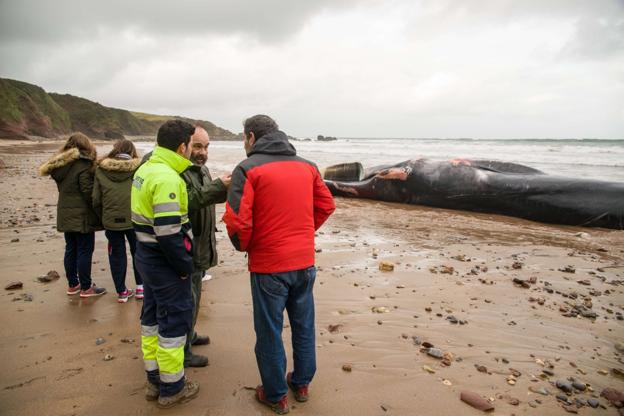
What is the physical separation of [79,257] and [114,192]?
0.98m

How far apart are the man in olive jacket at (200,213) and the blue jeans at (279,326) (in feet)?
2.30

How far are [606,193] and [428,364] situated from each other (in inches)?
341

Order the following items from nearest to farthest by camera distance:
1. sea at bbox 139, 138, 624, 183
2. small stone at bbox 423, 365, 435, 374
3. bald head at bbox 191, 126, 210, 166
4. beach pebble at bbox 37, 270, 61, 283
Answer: small stone at bbox 423, 365, 435, 374 < bald head at bbox 191, 126, 210, 166 < beach pebble at bbox 37, 270, 61, 283 < sea at bbox 139, 138, 624, 183

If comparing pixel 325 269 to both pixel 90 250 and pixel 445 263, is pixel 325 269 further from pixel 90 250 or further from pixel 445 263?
pixel 90 250

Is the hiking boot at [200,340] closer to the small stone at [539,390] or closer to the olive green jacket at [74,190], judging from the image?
the olive green jacket at [74,190]

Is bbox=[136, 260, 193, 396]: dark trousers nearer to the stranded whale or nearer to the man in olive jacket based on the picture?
the man in olive jacket

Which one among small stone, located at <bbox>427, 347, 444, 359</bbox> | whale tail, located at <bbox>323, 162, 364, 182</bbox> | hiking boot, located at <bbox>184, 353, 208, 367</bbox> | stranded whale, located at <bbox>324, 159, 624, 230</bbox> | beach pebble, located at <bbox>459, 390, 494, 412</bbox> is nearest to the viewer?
beach pebble, located at <bbox>459, 390, 494, 412</bbox>

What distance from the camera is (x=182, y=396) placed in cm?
295

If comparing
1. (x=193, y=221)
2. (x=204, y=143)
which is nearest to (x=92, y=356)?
(x=193, y=221)

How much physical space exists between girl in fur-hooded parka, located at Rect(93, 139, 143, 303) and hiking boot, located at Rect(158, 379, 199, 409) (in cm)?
211

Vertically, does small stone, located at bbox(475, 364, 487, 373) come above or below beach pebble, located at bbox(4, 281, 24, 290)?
below

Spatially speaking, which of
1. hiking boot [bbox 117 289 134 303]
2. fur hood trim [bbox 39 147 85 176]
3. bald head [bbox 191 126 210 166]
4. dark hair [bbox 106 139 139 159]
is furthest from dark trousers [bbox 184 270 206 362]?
fur hood trim [bbox 39 147 85 176]

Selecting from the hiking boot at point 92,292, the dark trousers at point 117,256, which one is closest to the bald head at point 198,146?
the dark trousers at point 117,256

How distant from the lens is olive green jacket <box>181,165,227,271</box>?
309 cm
